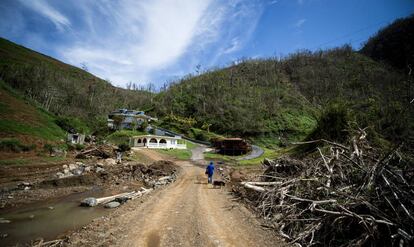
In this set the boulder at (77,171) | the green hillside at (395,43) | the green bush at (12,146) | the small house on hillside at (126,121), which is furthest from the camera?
the green hillside at (395,43)

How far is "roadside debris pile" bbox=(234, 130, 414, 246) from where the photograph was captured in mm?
5332

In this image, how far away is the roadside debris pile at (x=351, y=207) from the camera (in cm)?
533

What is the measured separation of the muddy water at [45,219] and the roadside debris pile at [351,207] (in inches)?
309

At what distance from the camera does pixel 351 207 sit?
6.25 meters

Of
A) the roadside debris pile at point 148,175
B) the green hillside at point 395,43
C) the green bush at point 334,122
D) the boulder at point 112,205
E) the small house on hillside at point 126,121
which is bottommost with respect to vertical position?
the boulder at point 112,205

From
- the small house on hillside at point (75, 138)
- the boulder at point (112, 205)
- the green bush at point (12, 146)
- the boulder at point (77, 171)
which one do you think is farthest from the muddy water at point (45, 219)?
the small house on hillside at point (75, 138)

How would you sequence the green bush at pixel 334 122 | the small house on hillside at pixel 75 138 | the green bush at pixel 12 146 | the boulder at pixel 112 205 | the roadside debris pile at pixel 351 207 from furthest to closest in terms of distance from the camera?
the small house on hillside at pixel 75 138 → the green bush at pixel 12 146 → the green bush at pixel 334 122 → the boulder at pixel 112 205 → the roadside debris pile at pixel 351 207

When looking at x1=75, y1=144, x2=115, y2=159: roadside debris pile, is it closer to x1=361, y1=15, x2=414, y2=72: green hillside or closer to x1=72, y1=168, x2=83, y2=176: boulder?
x1=72, y1=168, x2=83, y2=176: boulder

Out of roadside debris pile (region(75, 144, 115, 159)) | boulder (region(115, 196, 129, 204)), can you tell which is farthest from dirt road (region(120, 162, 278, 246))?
roadside debris pile (region(75, 144, 115, 159))

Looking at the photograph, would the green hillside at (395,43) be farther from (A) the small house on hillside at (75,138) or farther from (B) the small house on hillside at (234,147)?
(A) the small house on hillside at (75,138)

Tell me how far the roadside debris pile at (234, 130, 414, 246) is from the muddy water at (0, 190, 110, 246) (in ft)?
25.8

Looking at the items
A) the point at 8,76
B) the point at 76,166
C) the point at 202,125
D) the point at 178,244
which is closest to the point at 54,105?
the point at 8,76

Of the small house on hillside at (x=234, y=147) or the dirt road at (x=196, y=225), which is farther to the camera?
the small house on hillside at (x=234, y=147)

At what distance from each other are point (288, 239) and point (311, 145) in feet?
49.9
